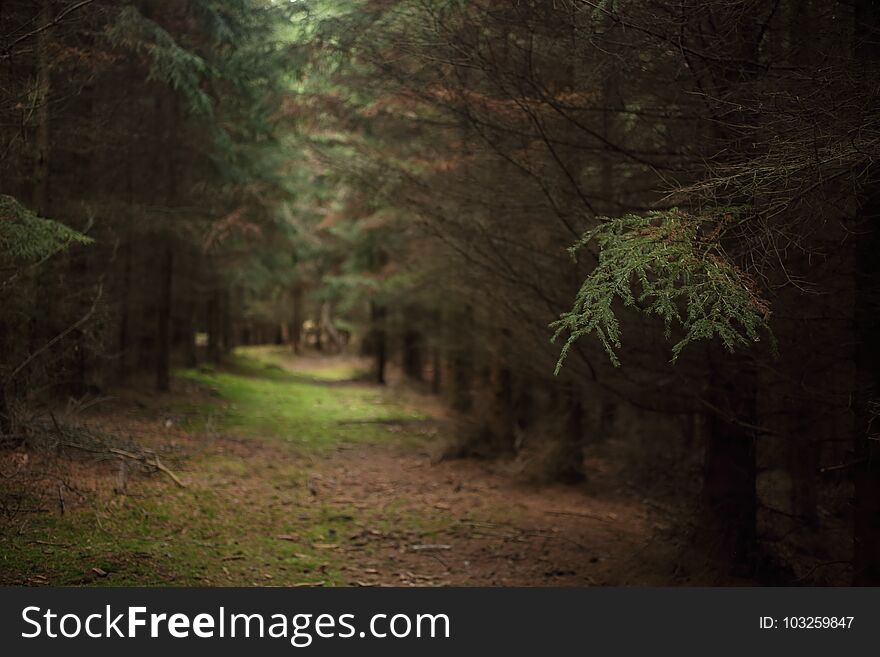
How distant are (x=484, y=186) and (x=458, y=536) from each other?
471 centimetres

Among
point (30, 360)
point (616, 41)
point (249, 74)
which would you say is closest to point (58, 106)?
point (30, 360)

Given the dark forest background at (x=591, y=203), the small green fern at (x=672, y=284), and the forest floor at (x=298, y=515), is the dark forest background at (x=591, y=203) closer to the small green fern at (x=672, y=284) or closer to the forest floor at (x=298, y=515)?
the small green fern at (x=672, y=284)

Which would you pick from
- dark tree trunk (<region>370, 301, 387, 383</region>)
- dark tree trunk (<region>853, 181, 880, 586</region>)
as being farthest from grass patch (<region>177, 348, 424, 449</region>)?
dark tree trunk (<region>853, 181, 880, 586</region>)

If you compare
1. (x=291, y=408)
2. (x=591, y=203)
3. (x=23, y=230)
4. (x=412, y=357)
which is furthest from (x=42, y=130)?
(x=412, y=357)

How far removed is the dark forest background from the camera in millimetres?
3916

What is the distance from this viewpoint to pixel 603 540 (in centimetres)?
848

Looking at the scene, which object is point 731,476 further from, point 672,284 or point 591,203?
point 672,284

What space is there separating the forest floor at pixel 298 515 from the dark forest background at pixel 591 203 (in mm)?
904

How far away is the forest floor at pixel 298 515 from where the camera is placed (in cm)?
577

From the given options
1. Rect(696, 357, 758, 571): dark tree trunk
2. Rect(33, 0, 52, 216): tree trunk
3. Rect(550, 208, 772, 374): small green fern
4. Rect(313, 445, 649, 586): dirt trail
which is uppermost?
Rect(33, 0, 52, 216): tree trunk

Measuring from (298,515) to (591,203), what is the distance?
18.4 ft

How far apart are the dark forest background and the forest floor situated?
2.97 ft

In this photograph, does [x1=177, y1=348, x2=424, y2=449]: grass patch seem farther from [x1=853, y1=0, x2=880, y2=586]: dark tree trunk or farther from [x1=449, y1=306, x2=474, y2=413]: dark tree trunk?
[x1=853, y1=0, x2=880, y2=586]: dark tree trunk

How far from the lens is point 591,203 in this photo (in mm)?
6602
